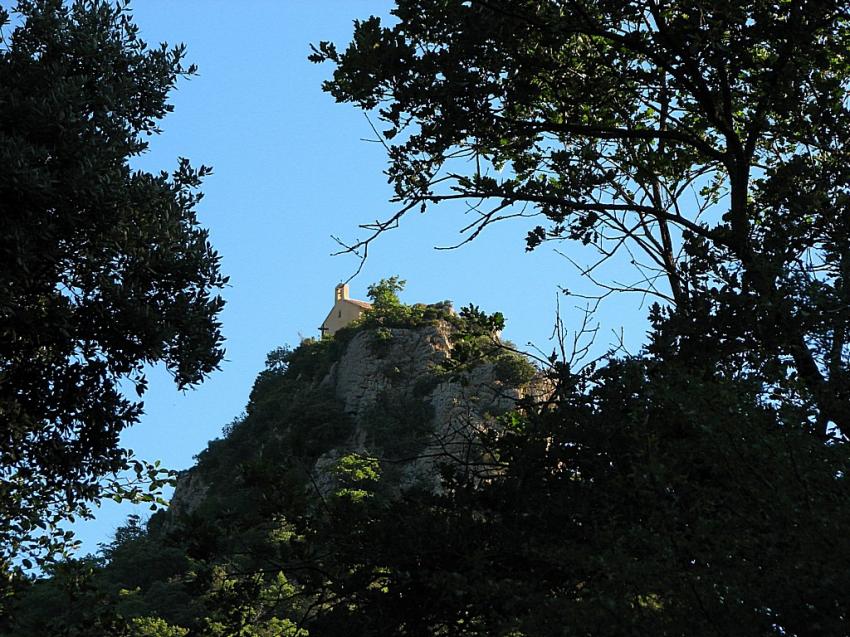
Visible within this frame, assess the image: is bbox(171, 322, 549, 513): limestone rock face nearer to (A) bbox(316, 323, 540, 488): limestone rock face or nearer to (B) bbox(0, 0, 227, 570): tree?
(A) bbox(316, 323, 540, 488): limestone rock face

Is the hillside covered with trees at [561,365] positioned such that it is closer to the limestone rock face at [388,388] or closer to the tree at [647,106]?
the tree at [647,106]

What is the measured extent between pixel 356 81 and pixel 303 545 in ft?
15.3

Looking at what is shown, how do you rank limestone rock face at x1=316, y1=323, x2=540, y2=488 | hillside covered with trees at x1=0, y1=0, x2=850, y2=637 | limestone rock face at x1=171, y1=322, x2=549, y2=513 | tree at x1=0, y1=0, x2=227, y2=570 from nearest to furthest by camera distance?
hillside covered with trees at x1=0, y1=0, x2=850, y2=637 → tree at x1=0, y1=0, x2=227, y2=570 → limestone rock face at x1=171, y1=322, x2=549, y2=513 → limestone rock face at x1=316, y1=323, x2=540, y2=488

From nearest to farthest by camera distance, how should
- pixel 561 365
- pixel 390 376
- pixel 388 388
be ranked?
pixel 561 365
pixel 388 388
pixel 390 376

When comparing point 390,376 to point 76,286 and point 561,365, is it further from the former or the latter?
point 561,365

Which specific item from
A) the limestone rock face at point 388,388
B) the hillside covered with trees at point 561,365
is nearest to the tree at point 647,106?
the hillside covered with trees at point 561,365

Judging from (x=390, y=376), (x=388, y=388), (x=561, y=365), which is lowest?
(x=561, y=365)

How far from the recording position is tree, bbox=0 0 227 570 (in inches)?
410

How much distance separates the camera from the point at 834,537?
4820mm

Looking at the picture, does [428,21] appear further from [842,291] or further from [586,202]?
[842,291]

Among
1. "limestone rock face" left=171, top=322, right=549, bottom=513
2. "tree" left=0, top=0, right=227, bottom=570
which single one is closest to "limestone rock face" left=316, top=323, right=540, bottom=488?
"limestone rock face" left=171, top=322, right=549, bottom=513

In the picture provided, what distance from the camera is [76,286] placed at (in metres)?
10.9

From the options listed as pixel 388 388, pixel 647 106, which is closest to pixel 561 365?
pixel 647 106

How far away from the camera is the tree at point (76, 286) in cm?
1041
